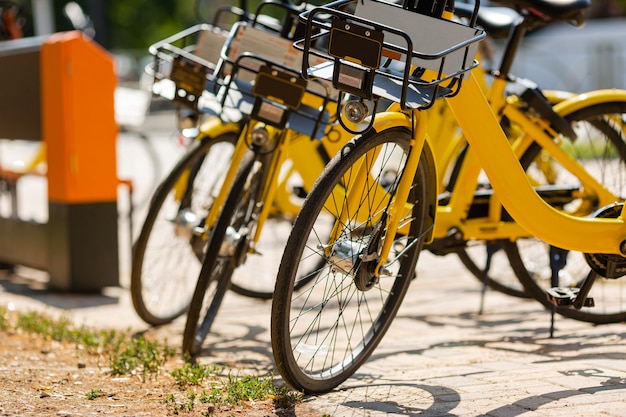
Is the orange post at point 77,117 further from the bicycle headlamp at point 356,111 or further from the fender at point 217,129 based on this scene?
the bicycle headlamp at point 356,111

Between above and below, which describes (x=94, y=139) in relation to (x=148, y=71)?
below

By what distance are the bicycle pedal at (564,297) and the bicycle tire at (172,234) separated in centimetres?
156

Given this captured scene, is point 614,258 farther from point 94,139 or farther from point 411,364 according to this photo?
point 94,139

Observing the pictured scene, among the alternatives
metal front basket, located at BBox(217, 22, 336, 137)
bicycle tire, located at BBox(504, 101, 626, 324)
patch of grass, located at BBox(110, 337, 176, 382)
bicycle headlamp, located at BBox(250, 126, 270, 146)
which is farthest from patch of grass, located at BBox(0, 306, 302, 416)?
bicycle tire, located at BBox(504, 101, 626, 324)

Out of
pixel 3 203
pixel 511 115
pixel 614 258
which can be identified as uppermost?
pixel 511 115

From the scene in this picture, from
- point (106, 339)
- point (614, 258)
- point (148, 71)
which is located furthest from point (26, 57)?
point (614, 258)

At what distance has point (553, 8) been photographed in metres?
5.00

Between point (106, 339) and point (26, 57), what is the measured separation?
2399 mm

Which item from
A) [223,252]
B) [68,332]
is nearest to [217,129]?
[223,252]

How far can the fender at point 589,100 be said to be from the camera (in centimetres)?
491

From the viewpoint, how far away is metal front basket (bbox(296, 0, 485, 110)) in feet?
11.5

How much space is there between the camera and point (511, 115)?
5.05 m

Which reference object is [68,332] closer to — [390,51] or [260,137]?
[260,137]

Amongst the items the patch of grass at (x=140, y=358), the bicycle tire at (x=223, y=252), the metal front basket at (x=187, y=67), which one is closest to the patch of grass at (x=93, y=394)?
the patch of grass at (x=140, y=358)
